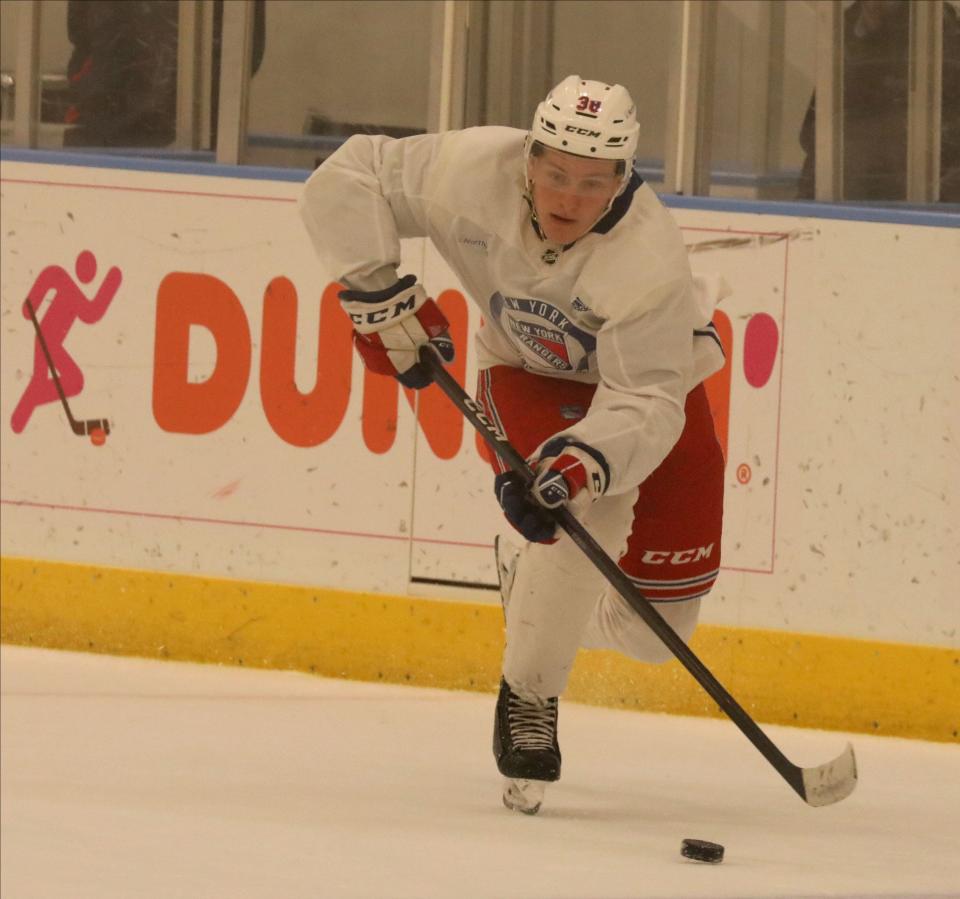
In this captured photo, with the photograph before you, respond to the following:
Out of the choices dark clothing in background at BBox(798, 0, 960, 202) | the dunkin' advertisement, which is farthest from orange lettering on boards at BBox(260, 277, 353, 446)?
dark clothing in background at BBox(798, 0, 960, 202)

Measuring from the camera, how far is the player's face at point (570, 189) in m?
2.62

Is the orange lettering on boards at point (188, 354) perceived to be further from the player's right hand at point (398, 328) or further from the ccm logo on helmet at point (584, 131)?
the ccm logo on helmet at point (584, 131)

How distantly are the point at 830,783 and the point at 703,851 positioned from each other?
26 centimetres

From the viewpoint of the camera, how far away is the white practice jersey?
265 centimetres

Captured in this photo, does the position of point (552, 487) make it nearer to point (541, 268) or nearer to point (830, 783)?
point (541, 268)

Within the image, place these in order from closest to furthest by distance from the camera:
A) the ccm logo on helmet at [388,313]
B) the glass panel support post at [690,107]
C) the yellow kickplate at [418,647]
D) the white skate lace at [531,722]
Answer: the ccm logo on helmet at [388,313]
the white skate lace at [531,722]
the yellow kickplate at [418,647]
the glass panel support post at [690,107]

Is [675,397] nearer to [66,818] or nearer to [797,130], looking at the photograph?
[66,818]

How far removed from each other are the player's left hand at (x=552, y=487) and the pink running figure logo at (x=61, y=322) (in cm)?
177

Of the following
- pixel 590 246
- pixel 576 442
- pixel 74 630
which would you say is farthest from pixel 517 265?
pixel 74 630

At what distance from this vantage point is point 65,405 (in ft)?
13.9

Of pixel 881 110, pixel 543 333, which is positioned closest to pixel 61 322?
pixel 543 333

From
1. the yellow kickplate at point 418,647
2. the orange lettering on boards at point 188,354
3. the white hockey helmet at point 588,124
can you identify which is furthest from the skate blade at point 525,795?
the orange lettering on boards at point 188,354

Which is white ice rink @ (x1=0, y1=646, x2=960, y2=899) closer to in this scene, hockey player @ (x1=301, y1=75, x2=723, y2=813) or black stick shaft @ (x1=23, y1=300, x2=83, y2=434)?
hockey player @ (x1=301, y1=75, x2=723, y2=813)

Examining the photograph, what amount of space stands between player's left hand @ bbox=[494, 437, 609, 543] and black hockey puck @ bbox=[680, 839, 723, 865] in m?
0.49
